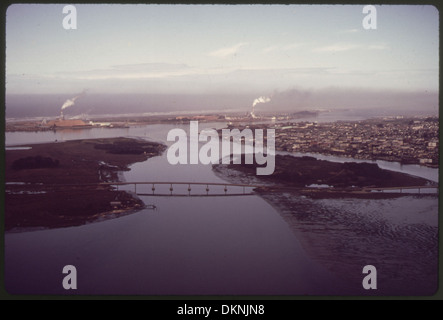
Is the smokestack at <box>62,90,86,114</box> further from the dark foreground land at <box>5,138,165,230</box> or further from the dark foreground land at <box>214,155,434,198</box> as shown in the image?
the dark foreground land at <box>214,155,434,198</box>

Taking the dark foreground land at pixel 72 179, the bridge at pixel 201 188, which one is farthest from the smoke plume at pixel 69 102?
the bridge at pixel 201 188

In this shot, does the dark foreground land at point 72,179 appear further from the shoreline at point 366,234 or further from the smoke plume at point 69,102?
the shoreline at point 366,234

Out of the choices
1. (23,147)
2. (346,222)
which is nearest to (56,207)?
(23,147)

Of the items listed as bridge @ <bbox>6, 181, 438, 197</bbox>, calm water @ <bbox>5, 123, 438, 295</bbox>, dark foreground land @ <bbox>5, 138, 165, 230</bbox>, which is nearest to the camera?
calm water @ <bbox>5, 123, 438, 295</bbox>

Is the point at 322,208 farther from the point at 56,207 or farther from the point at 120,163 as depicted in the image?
the point at 56,207

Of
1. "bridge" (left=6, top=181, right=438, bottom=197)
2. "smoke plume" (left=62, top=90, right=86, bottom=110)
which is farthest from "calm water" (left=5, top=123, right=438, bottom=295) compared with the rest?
"smoke plume" (left=62, top=90, right=86, bottom=110)

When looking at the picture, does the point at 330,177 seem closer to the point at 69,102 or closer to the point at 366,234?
the point at 366,234
